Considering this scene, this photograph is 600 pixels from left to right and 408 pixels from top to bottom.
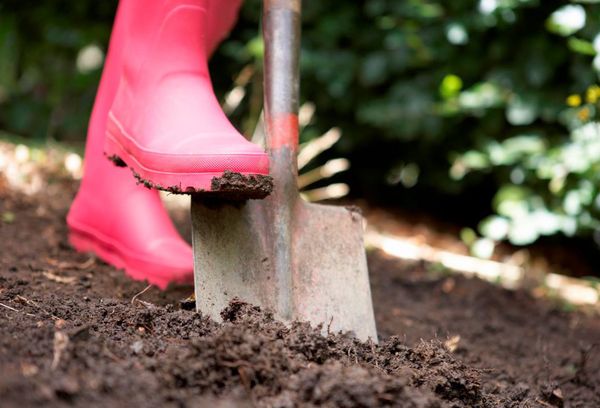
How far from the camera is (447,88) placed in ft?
8.59

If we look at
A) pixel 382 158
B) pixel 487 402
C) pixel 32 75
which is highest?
pixel 32 75

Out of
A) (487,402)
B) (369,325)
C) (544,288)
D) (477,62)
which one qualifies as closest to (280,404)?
(487,402)

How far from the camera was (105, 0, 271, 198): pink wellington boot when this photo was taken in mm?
1232

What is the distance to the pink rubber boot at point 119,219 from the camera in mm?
1611

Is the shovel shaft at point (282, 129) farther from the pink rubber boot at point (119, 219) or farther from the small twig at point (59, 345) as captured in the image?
the small twig at point (59, 345)

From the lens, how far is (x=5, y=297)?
3.96 ft

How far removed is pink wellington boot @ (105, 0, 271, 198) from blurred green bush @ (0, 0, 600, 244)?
136 centimetres

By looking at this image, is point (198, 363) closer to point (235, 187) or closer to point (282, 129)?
point (235, 187)

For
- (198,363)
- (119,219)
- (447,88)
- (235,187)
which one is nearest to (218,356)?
(198,363)

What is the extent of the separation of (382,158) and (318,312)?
2.28 m

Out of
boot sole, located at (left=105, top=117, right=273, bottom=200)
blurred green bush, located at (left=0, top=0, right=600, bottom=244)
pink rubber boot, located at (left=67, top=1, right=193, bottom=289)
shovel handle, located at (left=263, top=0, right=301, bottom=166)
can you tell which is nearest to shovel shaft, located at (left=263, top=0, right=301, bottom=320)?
shovel handle, located at (left=263, top=0, right=301, bottom=166)

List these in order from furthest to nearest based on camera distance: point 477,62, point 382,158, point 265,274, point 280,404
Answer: point 382,158 → point 477,62 → point 265,274 → point 280,404

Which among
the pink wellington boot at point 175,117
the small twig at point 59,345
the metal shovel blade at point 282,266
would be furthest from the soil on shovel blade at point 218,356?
the pink wellington boot at point 175,117

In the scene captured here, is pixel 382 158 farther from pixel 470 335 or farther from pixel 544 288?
pixel 470 335
